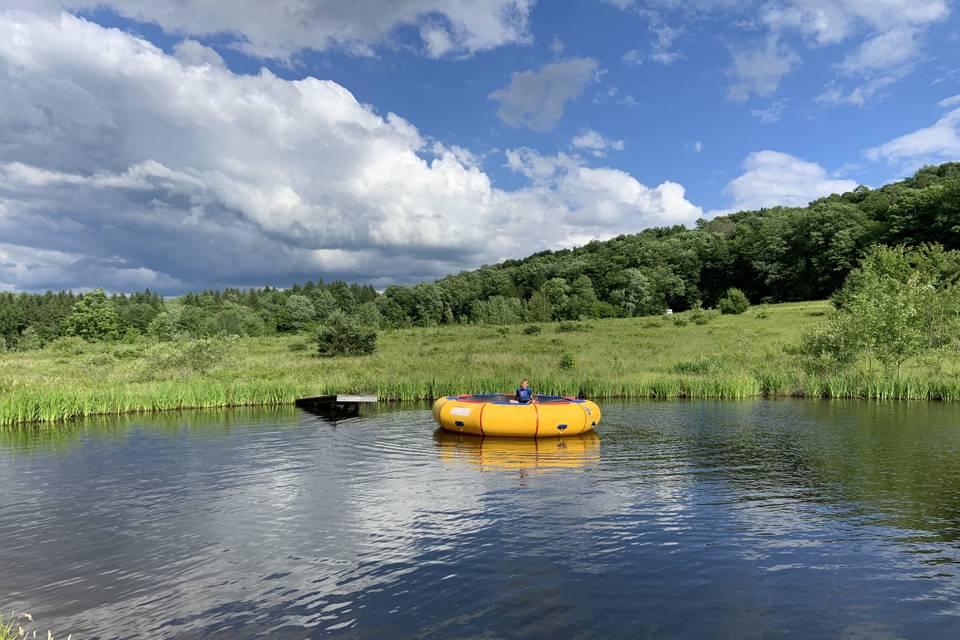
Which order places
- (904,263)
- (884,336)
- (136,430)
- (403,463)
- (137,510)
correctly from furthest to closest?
(904,263) < (884,336) < (136,430) < (403,463) < (137,510)

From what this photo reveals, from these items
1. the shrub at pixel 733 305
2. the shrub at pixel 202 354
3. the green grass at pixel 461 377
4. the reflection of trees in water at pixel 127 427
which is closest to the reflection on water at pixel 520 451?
the reflection of trees in water at pixel 127 427

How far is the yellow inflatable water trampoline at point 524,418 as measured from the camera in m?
19.3

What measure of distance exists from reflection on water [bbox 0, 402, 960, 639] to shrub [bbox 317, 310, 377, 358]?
27.9m

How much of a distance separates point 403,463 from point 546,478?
408 cm

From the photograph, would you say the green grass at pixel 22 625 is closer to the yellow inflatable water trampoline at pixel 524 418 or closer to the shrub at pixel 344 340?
the yellow inflatable water trampoline at pixel 524 418

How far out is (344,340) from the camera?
47.4 m

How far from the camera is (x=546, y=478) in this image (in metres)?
14.6

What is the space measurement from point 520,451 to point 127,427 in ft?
49.8

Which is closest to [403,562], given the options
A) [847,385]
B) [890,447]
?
[890,447]

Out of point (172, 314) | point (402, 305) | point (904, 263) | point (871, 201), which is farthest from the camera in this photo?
point (402, 305)

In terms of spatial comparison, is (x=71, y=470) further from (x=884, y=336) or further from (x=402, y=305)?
(x=402, y=305)

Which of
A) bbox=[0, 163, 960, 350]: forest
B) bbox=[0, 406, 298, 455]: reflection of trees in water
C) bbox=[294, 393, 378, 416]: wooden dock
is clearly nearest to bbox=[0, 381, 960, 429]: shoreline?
bbox=[0, 406, 298, 455]: reflection of trees in water

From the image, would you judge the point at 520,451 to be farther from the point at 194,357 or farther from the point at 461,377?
the point at 194,357

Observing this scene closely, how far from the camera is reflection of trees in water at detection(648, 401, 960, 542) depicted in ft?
39.5
